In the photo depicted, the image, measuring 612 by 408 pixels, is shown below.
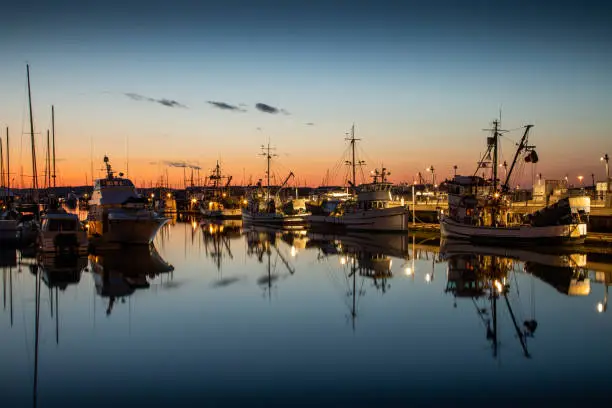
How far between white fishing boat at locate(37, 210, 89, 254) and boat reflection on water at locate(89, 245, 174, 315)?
4.50 feet

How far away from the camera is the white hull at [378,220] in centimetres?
5741

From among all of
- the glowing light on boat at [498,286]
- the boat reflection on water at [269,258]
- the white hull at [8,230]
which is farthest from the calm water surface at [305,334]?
the white hull at [8,230]

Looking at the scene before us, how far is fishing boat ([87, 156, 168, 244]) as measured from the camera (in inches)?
1571

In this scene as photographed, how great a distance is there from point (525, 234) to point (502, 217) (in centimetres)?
702

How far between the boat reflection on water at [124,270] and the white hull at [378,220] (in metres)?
28.0

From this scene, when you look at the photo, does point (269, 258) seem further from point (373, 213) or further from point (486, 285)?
point (373, 213)

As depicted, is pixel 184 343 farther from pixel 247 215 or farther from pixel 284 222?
pixel 247 215

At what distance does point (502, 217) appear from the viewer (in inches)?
1887

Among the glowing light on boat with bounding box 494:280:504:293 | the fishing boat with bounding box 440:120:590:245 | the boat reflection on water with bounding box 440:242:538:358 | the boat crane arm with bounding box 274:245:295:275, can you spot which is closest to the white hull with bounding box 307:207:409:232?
the fishing boat with bounding box 440:120:590:245

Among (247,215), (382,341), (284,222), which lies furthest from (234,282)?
(247,215)

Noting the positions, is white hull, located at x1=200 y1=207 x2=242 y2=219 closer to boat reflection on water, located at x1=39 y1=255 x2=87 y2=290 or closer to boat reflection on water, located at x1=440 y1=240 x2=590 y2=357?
boat reflection on water, located at x1=440 y1=240 x2=590 y2=357

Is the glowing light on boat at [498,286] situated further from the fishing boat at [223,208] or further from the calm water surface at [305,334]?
the fishing boat at [223,208]

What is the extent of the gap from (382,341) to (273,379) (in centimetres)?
453

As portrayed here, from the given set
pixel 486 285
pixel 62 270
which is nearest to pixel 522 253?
pixel 486 285
